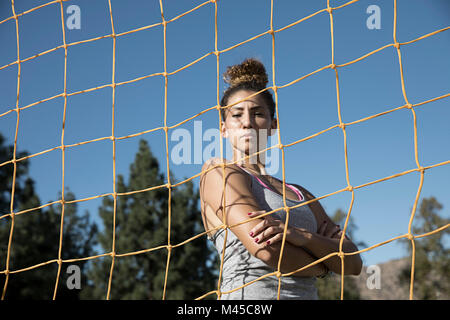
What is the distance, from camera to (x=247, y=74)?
2072mm

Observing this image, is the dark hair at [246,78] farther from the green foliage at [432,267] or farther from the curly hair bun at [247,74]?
the green foliage at [432,267]

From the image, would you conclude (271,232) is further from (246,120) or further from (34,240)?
(34,240)

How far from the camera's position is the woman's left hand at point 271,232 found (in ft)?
4.44

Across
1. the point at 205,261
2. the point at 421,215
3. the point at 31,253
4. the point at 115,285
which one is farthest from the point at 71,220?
the point at 421,215

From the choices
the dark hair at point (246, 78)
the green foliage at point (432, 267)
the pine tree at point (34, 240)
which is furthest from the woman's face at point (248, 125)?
the green foliage at point (432, 267)

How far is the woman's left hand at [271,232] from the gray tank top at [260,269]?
0.33ft

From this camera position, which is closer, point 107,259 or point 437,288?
point 107,259

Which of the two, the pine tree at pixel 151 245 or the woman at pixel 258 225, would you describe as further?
the pine tree at pixel 151 245

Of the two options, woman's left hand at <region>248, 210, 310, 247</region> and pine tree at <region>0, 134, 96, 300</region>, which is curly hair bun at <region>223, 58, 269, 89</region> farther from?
pine tree at <region>0, 134, 96, 300</region>

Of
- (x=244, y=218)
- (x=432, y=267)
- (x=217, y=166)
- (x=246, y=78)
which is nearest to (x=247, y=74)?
(x=246, y=78)

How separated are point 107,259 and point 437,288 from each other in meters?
12.1

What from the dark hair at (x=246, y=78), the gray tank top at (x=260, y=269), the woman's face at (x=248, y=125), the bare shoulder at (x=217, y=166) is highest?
the dark hair at (x=246, y=78)
